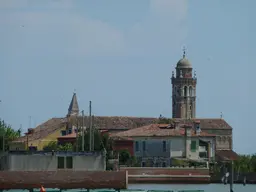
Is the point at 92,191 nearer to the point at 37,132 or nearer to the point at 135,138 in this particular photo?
the point at 135,138

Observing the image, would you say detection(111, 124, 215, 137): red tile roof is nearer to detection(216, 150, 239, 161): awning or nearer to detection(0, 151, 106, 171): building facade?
detection(216, 150, 239, 161): awning

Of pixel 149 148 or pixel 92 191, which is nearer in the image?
pixel 92 191

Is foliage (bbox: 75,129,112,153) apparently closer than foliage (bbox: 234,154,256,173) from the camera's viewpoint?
Yes

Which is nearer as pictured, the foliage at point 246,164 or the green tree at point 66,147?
the green tree at point 66,147

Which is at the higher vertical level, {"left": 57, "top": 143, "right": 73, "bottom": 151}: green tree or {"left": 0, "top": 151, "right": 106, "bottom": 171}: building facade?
{"left": 57, "top": 143, "right": 73, "bottom": 151}: green tree

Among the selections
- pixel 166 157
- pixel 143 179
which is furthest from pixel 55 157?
pixel 166 157

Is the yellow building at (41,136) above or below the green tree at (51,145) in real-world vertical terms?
above

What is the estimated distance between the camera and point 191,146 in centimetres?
15812

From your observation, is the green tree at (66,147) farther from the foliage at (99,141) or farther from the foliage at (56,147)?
the foliage at (99,141)

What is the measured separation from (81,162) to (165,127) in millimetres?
84769

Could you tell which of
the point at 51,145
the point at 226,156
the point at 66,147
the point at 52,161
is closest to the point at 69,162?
the point at 52,161

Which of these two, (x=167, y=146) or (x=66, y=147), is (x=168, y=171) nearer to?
(x=167, y=146)

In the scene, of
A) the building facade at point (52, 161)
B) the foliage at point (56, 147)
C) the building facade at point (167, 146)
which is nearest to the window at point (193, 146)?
the building facade at point (167, 146)

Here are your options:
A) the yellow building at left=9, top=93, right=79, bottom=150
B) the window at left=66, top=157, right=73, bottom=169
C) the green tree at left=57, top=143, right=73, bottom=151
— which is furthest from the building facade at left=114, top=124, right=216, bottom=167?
the window at left=66, top=157, right=73, bottom=169
